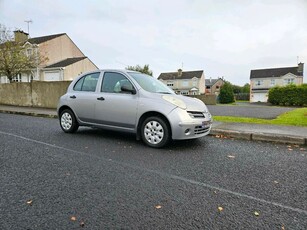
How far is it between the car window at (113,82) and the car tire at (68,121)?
137cm

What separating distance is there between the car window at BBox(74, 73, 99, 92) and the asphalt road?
5.85 ft

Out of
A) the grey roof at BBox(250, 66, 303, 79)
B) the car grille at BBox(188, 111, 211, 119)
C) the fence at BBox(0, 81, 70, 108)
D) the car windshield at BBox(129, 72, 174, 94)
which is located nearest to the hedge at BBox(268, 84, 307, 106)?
the grey roof at BBox(250, 66, 303, 79)

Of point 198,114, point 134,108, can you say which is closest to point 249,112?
point 198,114

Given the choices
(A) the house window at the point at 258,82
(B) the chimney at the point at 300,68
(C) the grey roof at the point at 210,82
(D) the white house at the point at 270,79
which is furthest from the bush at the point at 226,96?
(C) the grey roof at the point at 210,82

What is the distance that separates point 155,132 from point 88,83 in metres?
2.62

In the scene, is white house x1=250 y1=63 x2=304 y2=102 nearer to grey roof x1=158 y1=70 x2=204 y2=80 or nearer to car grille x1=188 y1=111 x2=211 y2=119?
grey roof x1=158 y1=70 x2=204 y2=80

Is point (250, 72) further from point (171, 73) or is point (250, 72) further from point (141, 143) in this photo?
Answer: point (141, 143)

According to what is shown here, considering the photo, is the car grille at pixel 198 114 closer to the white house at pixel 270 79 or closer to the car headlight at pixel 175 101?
the car headlight at pixel 175 101

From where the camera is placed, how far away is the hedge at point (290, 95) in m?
29.0

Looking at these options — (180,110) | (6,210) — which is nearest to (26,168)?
(6,210)

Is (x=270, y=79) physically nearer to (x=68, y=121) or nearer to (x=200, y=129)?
(x=200, y=129)

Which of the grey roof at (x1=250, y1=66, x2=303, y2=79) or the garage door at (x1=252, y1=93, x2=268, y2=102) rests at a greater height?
the grey roof at (x1=250, y1=66, x2=303, y2=79)

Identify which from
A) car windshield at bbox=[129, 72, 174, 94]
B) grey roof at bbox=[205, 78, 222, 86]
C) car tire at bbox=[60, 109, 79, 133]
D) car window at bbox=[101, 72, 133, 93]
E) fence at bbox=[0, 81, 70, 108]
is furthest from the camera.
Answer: grey roof at bbox=[205, 78, 222, 86]

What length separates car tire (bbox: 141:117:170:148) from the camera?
527 cm
